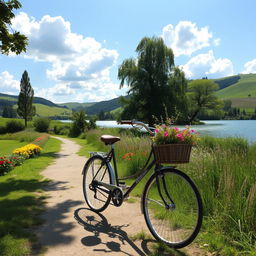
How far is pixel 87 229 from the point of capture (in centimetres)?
386

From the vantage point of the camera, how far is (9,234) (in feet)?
11.5

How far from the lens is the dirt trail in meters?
3.18

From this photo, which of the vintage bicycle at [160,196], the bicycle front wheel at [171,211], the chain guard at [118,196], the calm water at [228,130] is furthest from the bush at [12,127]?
the bicycle front wheel at [171,211]

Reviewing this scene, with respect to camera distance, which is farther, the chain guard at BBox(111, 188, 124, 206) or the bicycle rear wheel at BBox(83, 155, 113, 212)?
the bicycle rear wheel at BBox(83, 155, 113, 212)

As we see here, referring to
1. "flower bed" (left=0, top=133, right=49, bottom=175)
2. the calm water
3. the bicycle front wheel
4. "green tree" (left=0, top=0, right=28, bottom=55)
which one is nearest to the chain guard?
the bicycle front wheel

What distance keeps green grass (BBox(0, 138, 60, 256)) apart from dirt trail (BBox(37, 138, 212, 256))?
200 mm

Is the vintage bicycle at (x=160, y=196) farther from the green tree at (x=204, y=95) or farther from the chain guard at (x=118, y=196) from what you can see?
the green tree at (x=204, y=95)

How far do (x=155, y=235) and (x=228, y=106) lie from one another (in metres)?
137

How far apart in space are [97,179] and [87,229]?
1048 millimetres

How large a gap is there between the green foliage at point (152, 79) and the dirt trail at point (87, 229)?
21.8m

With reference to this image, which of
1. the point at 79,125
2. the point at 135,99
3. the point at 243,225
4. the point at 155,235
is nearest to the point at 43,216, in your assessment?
the point at 155,235

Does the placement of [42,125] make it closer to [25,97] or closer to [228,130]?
[25,97]

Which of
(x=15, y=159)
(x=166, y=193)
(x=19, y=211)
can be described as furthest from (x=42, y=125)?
(x=166, y=193)

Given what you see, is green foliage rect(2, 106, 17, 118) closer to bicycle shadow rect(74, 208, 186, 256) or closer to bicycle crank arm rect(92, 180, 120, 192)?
bicycle crank arm rect(92, 180, 120, 192)
